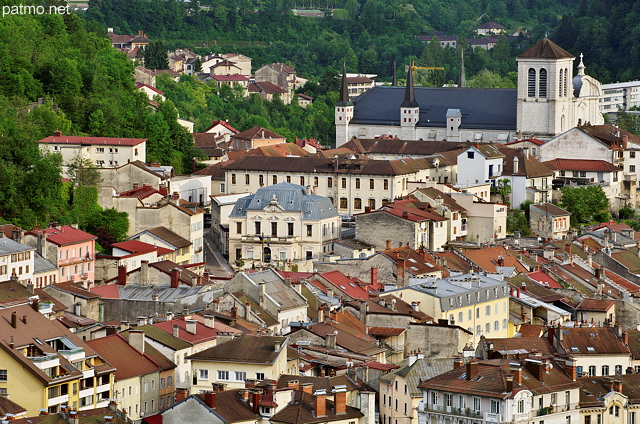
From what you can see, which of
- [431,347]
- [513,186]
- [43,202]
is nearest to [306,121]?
[513,186]

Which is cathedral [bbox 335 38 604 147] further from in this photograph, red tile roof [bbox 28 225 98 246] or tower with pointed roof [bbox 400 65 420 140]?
red tile roof [bbox 28 225 98 246]

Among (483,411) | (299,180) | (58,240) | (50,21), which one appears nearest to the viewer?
(483,411)

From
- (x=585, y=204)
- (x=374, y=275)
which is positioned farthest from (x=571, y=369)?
(x=585, y=204)

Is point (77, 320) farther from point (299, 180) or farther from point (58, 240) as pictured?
point (299, 180)

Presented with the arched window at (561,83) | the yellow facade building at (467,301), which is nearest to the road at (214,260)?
the yellow facade building at (467,301)

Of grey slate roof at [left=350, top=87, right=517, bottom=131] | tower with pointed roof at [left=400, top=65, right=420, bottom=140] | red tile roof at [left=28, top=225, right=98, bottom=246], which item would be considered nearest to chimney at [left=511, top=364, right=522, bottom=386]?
red tile roof at [left=28, top=225, right=98, bottom=246]

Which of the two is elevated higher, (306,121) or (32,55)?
(32,55)

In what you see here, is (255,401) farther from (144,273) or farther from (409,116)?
(409,116)
